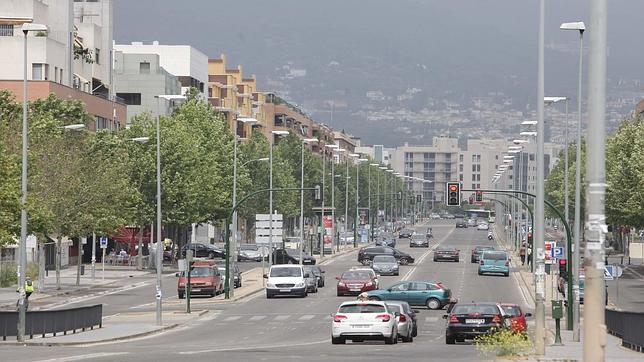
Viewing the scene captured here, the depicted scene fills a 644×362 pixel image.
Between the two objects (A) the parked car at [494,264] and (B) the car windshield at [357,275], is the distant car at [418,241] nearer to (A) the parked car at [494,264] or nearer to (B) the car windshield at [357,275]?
(A) the parked car at [494,264]

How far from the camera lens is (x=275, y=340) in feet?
157

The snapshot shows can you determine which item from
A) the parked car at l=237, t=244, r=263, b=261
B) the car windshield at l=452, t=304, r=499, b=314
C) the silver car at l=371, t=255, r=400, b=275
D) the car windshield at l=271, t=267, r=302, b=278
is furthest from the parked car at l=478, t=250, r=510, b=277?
the car windshield at l=452, t=304, r=499, b=314

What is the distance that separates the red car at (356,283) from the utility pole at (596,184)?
6004cm

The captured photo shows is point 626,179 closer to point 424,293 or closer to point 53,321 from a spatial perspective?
point 424,293

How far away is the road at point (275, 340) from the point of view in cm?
3769

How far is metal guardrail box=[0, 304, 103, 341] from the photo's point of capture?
47250mm

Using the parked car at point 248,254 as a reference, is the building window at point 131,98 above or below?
above

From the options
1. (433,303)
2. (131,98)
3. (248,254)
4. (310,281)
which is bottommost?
(433,303)

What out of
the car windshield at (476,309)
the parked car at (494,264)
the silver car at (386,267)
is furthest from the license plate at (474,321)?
the parked car at (494,264)

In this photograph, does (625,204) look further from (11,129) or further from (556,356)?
A: (556,356)

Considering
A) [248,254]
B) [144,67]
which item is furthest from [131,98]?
[248,254]

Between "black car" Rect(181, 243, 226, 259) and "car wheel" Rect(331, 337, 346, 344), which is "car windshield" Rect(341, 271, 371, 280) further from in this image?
"black car" Rect(181, 243, 226, 259)

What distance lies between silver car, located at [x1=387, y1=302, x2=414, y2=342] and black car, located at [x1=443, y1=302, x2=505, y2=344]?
144 cm

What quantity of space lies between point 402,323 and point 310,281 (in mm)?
34405
